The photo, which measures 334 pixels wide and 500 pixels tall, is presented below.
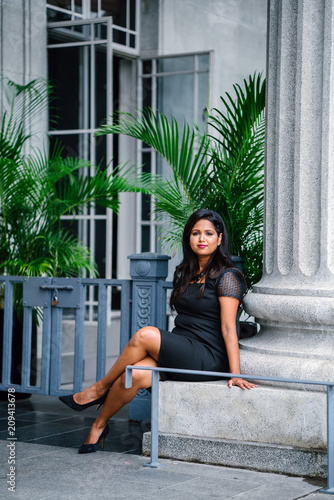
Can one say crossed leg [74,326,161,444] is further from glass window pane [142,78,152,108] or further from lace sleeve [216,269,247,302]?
glass window pane [142,78,152,108]

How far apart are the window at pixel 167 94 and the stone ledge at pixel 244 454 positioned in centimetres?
489

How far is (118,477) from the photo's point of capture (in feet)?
12.5

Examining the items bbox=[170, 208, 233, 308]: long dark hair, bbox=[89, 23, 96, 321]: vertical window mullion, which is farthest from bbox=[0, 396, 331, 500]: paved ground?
bbox=[89, 23, 96, 321]: vertical window mullion

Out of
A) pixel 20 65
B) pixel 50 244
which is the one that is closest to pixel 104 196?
pixel 50 244

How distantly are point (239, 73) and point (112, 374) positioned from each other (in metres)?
5.77

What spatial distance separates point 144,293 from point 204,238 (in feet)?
3.79

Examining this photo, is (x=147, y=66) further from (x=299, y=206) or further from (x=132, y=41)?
(x=299, y=206)

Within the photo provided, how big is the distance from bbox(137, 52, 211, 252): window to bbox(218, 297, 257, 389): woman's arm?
186 inches

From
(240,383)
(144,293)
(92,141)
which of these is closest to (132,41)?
(92,141)

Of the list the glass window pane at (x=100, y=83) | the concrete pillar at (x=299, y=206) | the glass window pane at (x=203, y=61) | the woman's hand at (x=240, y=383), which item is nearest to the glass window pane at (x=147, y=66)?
the glass window pane at (x=203, y=61)

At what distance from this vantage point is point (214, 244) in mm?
4387

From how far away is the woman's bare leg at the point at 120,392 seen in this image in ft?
13.8

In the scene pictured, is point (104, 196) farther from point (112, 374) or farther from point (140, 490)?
point (140, 490)

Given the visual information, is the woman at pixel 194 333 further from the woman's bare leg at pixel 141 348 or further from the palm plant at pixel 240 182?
the palm plant at pixel 240 182
